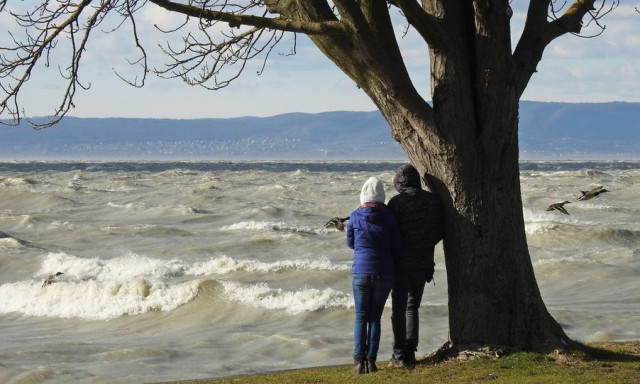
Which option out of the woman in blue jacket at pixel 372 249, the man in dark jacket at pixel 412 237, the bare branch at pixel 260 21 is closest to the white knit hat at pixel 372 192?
the woman in blue jacket at pixel 372 249

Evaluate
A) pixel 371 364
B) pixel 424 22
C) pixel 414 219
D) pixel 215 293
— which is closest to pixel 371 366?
pixel 371 364

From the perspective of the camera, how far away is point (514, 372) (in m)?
9.09

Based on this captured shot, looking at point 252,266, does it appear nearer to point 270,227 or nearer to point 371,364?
point 270,227

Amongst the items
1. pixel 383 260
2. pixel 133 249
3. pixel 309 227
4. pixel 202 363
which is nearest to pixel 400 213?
pixel 383 260

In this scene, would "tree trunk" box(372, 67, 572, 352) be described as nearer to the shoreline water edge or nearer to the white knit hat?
the white knit hat

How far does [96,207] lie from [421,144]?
1391 inches

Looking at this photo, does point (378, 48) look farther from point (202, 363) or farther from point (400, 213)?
point (202, 363)

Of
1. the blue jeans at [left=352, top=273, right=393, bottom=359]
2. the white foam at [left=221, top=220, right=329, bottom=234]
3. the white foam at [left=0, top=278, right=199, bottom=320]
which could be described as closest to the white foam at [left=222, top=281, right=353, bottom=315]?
the white foam at [left=0, top=278, right=199, bottom=320]

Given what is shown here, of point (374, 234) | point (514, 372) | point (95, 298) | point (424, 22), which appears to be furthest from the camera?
point (95, 298)

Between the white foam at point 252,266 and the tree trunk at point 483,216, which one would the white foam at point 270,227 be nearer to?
the white foam at point 252,266

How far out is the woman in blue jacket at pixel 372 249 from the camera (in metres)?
9.29

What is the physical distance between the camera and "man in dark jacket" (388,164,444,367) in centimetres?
945

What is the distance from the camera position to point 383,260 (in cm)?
930

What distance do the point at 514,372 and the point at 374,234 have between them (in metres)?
1.64
